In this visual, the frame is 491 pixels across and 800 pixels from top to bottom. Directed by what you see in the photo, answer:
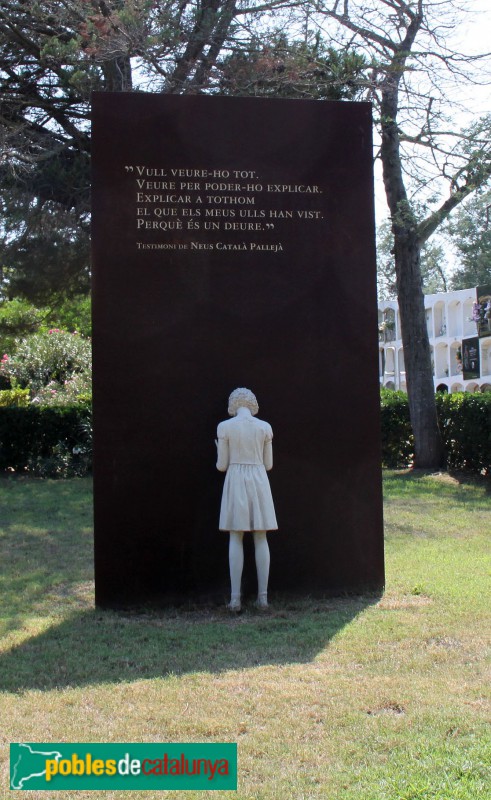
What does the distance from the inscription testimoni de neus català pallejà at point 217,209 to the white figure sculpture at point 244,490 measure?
1.50 m

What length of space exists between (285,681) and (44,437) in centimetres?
1185

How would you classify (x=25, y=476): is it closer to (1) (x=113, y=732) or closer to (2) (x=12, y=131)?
(2) (x=12, y=131)

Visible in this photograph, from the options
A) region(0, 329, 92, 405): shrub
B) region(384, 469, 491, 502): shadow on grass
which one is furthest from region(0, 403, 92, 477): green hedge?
region(384, 469, 491, 502): shadow on grass

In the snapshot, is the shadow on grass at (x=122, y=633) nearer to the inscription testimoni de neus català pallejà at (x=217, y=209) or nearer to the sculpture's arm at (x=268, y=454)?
the sculpture's arm at (x=268, y=454)

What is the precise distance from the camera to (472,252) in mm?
39500

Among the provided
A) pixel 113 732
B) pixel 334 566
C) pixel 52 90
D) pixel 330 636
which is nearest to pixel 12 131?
pixel 52 90

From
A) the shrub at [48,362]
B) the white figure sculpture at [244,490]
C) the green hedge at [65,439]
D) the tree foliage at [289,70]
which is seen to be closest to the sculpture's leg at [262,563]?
the white figure sculpture at [244,490]

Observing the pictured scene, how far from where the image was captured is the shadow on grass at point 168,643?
5512 millimetres

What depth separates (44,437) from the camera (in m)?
16.3

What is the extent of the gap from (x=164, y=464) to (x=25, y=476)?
913 cm

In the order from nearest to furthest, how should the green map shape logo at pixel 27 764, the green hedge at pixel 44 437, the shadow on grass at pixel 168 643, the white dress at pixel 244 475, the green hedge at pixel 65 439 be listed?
the green map shape logo at pixel 27 764 → the shadow on grass at pixel 168 643 → the white dress at pixel 244 475 → the green hedge at pixel 65 439 → the green hedge at pixel 44 437

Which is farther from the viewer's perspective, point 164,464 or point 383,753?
point 164,464

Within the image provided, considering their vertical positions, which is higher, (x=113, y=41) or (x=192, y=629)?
(x=113, y=41)

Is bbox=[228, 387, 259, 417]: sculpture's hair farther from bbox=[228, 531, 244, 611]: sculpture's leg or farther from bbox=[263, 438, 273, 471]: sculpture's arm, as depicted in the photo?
bbox=[228, 531, 244, 611]: sculpture's leg
